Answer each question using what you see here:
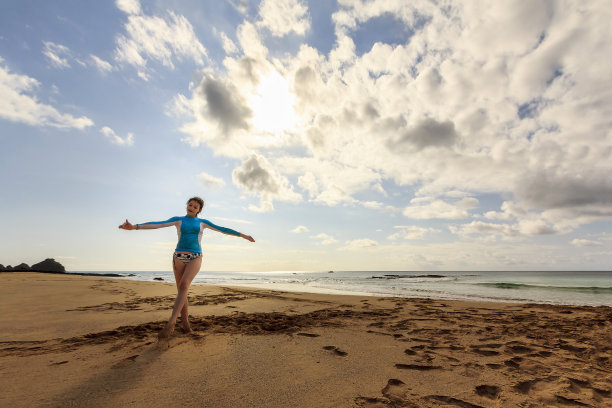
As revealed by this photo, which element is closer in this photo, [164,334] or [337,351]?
[337,351]

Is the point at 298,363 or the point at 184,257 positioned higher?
the point at 184,257

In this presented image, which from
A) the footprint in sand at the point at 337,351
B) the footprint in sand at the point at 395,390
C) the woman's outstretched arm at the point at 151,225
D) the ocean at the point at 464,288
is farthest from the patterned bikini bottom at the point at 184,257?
the ocean at the point at 464,288

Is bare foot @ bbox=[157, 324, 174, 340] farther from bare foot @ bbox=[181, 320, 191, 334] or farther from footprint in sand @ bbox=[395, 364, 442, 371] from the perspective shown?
footprint in sand @ bbox=[395, 364, 442, 371]

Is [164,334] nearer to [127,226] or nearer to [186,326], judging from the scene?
[186,326]

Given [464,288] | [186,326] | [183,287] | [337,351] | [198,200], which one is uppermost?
[198,200]

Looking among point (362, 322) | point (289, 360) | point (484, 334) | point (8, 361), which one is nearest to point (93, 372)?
point (8, 361)

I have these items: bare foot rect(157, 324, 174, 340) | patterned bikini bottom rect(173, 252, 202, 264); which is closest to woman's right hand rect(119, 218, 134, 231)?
patterned bikini bottom rect(173, 252, 202, 264)

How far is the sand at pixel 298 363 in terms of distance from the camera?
101 inches

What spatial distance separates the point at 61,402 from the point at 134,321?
3.80 meters

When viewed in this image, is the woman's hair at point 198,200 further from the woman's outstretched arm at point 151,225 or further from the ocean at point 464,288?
the ocean at point 464,288

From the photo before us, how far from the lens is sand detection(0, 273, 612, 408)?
8.43 ft

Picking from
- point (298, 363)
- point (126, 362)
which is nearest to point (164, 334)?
point (126, 362)

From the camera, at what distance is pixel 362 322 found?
6188 millimetres

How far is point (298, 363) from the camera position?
348 centimetres
